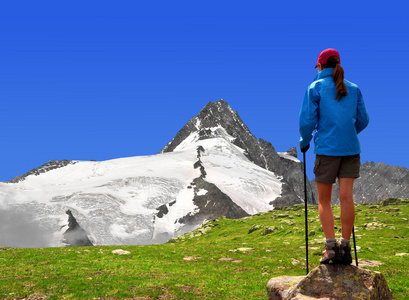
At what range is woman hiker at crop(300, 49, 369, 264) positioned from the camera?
8.51 m

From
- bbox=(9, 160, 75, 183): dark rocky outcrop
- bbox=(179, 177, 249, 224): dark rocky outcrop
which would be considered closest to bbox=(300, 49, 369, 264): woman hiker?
bbox=(179, 177, 249, 224): dark rocky outcrop

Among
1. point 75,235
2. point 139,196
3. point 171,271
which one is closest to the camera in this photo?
point 171,271

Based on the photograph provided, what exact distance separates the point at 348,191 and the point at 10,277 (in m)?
14.6

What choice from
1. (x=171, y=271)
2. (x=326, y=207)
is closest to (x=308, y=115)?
(x=326, y=207)

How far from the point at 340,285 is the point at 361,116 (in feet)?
13.8

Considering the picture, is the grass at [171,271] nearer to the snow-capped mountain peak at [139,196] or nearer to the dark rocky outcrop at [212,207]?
the snow-capped mountain peak at [139,196]

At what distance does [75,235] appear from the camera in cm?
9375

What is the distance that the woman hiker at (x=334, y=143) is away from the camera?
8.51 meters

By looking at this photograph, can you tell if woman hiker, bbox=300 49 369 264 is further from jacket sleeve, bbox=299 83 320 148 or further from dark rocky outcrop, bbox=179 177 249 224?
dark rocky outcrop, bbox=179 177 249 224

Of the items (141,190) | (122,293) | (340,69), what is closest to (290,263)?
(122,293)

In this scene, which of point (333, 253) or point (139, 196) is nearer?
point (333, 253)

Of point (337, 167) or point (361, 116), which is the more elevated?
point (361, 116)

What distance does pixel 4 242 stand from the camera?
93750 mm

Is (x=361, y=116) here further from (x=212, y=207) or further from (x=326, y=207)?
(x=212, y=207)
